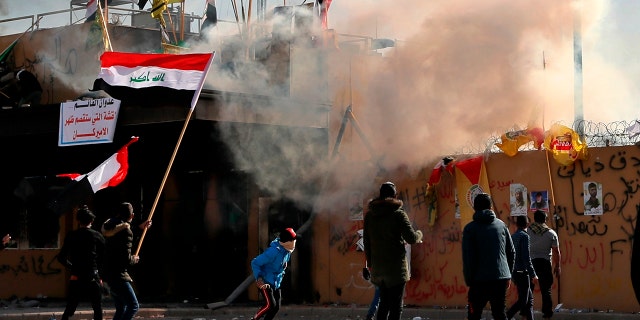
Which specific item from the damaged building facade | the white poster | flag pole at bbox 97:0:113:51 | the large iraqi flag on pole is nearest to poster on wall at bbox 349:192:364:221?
the damaged building facade

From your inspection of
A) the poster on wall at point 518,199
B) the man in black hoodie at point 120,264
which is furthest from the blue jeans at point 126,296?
the poster on wall at point 518,199

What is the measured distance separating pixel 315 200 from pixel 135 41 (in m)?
5.37

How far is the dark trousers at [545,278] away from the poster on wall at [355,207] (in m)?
4.57

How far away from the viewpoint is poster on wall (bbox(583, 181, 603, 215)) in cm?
1449

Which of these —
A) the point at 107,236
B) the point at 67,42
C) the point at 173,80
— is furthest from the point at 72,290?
the point at 67,42

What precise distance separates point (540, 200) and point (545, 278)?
2368mm

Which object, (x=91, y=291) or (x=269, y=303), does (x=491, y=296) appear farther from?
(x=91, y=291)

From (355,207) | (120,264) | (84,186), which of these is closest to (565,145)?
(355,207)

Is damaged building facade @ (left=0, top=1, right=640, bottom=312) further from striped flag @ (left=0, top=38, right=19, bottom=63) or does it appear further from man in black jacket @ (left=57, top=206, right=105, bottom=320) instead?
man in black jacket @ (left=57, top=206, right=105, bottom=320)

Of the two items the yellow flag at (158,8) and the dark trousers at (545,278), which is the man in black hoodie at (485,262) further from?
the yellow flag at (158,8)

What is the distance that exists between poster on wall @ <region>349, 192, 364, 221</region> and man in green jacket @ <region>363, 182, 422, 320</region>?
7.03m

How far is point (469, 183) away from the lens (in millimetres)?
15758

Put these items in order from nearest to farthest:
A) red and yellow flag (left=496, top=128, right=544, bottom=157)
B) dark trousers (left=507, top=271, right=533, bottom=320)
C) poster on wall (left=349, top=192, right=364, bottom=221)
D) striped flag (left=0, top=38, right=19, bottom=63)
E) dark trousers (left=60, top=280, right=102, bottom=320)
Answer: dark trousers (left=507, top=271, right=533, bottom=320)
dark trousers (left=60, top=280, right=102, bottom=320)
red and yellow flag (left=496, top=128, right=544, bottom=157)
poster on wall (left=349, top=192, right=364, bottom=221)
striped flag (left=0, top=38, right=19, bottom=63)

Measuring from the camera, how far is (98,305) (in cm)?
1216
